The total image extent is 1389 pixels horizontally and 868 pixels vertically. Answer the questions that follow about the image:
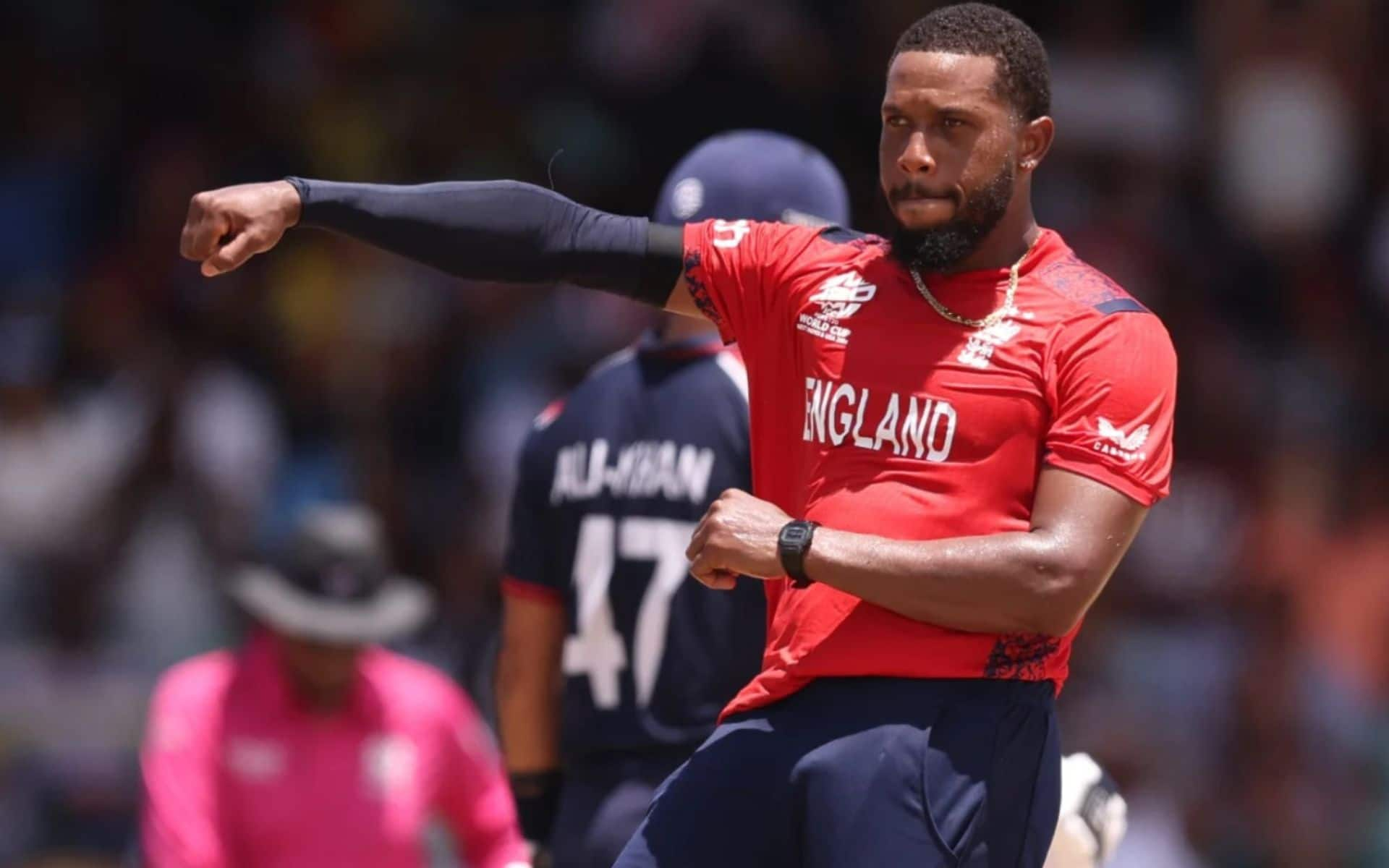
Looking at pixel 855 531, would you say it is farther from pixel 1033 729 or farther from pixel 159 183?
pixel 159 183

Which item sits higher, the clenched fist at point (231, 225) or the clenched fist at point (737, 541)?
the clenched fist at point (231, 225)

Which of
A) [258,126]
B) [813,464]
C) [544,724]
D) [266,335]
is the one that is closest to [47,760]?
[266,335]

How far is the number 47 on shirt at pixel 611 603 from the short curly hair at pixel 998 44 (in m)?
1.43

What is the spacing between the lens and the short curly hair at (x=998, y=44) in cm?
412

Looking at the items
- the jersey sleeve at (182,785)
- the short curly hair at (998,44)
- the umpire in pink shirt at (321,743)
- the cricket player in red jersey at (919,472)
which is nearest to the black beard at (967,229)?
the cricket player in red jersey at (919,472)

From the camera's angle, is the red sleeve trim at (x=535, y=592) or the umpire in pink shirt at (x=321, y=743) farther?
the umpire in pink shirt at (x=321, y=743)

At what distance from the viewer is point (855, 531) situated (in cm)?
404

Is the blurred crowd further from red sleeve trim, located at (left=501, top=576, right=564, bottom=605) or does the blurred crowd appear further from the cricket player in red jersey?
the cricket player in red jersey

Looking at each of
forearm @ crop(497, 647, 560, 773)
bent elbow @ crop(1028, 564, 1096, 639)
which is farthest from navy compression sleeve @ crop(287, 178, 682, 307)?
forearm @ crop(497, 647, 560, 773)

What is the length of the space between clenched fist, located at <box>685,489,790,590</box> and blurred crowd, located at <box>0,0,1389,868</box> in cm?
478

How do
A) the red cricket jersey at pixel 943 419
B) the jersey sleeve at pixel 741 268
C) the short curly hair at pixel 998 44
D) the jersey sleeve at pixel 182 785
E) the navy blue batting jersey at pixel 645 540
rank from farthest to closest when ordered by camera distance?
the jersey sleeve at pixel 182 785, the navy blue batting jersey at pixel 645 540, the jersey sleeve at pixel 741 268, the short curly hair at pixel 998 44, the red cricket jersey at pixel 943 419

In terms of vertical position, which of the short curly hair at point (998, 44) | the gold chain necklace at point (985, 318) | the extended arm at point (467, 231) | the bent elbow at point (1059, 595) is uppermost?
the short curly hair at point (998, 44)

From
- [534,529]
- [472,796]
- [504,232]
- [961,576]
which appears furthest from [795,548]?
[472,796]

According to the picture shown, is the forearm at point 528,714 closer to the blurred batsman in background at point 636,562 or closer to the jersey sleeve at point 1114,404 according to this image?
the blurred batsman in background at point 636,562
